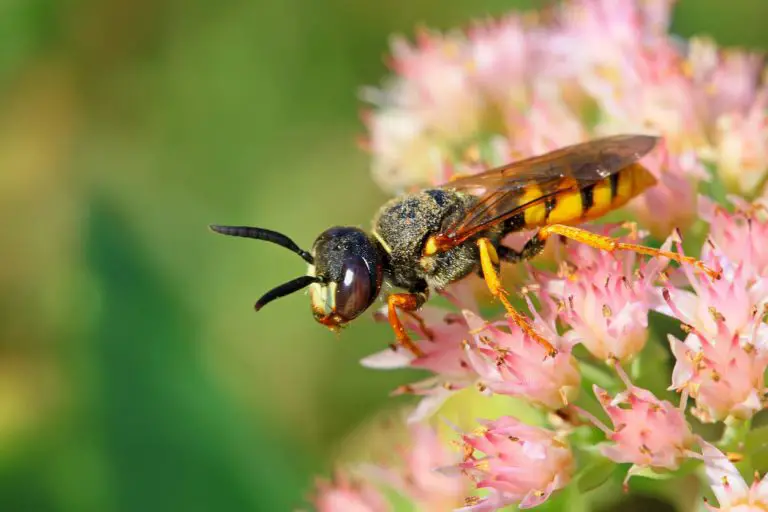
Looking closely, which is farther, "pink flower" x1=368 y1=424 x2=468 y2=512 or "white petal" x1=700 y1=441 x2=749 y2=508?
"pink flower" x1=368 y1=424 x2=468 y2=512

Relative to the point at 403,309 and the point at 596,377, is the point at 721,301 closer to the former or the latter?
the point at 596,377

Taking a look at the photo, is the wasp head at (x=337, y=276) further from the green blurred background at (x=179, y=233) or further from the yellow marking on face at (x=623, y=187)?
the green blurred background at (x=179, y=233)

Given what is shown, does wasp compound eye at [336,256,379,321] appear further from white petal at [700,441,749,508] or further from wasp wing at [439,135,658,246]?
white petal at [700,441,749,508]

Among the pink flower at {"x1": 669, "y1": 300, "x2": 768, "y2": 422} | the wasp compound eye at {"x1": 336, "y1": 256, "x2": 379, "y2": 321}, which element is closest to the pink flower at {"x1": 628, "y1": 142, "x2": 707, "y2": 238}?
the pink flower at {"x1": 669, "y1": 300, "x2": 768, "y2": 422}

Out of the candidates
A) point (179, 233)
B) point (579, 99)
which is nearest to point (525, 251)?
point (579, 99)

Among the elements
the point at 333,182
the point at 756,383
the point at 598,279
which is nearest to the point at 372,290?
the point at 598,279

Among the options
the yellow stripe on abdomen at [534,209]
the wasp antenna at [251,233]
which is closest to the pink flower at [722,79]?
the yellow stripe on abdomen at [534,209]
